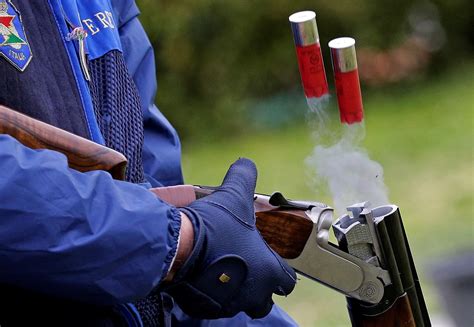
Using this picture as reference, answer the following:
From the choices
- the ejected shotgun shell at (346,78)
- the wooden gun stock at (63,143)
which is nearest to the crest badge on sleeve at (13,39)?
the wooden gun stock at (63,143)

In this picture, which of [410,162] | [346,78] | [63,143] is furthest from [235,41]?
[63,143]

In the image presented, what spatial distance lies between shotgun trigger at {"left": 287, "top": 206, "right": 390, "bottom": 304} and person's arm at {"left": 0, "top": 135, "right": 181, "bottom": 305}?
558 mm

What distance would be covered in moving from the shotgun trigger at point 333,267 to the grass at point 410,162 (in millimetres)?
3444

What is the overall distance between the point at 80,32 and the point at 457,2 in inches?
367

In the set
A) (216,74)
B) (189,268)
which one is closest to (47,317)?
(189,268)

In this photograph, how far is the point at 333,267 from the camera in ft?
8.81

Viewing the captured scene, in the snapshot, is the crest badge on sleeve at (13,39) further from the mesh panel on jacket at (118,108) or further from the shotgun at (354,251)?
the shotgun at (354,251)

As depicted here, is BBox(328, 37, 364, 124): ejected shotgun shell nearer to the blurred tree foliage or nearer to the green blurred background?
the green blurred background

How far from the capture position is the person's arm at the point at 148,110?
2.93 m

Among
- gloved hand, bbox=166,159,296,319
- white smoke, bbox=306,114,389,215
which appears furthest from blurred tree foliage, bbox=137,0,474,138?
gloved hand, bbox=166,159,296,319

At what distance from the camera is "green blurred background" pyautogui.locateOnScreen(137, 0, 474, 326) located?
10.4 meters

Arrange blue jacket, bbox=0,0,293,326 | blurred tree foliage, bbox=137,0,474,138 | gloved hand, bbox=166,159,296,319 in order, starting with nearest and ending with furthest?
1. blue jacket, bbox=0,0,293,326
2. gloved hand, bbox=166,159,296,319
3. blurred tree foliage, bbox=137,0,474,138

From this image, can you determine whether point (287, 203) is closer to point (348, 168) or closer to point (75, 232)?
point (348, 168)

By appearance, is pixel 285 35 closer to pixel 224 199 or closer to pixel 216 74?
pixel 216 74
